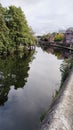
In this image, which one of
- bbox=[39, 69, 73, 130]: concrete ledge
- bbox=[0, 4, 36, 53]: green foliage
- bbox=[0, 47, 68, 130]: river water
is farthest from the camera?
bbox=[0, 4, 36, 53]: green foliage

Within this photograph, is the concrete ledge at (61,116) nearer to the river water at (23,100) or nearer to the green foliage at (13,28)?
the river water at (23,100)

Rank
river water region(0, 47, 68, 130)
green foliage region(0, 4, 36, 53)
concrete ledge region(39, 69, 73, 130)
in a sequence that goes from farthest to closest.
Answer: green foliage region(0, 4, 36, 53), river water region(0, 47, 68, 130), concrete ledge region(39, 69, 73, 130)

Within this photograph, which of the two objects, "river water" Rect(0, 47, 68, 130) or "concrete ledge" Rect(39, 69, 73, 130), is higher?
"concrete ledge" Rect(39, 69, 73, 130)

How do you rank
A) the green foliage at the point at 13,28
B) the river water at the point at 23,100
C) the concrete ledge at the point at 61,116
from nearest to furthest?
the concrete ledge at the point at 61,116 < the river water at the point at 23,100 < the green foliage at the point at 13,28

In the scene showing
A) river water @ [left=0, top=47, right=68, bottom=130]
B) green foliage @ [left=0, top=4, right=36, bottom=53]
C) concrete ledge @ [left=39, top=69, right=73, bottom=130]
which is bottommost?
green foliage @ [left=0, top=4, right=36, bottom=53]

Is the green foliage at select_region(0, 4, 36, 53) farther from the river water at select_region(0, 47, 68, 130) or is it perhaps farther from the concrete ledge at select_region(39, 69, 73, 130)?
the concrete ledge at select_region(39, 69, 73, 130)

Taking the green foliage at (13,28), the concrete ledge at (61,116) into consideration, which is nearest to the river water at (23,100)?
the concrete ledge at (61,116)

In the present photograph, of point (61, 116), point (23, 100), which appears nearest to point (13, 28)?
point (23, 100)

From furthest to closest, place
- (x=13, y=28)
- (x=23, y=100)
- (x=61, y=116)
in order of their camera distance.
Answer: (x=13, y=28) < (x=23, y=100) < (x=61, y=116)

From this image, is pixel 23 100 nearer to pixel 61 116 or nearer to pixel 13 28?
pixel 61 116

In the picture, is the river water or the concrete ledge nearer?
the concrete ledge

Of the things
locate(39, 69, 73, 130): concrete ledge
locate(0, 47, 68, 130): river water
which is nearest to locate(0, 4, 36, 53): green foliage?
locate(0, 47, 68, 130): river water

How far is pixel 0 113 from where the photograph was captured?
18141 mm

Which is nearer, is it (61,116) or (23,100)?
(61,116)
